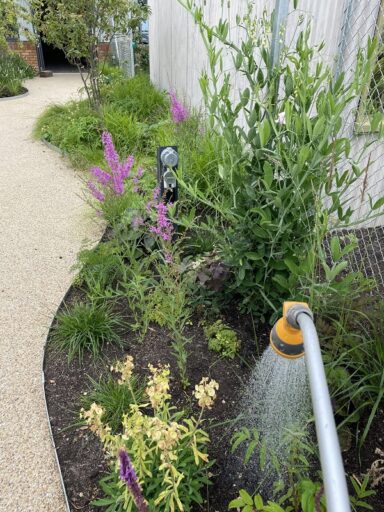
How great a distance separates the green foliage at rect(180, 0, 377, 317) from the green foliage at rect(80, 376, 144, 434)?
74cm

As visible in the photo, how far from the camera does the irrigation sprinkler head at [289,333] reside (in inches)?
37.4

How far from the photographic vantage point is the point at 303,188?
74.2 inches

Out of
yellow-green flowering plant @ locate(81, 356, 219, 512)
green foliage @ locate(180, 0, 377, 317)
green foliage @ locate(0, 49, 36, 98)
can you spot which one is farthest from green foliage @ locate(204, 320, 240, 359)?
green foliage @ locate(0, 49, 36, 98)

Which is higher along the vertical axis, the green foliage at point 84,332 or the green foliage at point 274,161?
the green foliage at point 274,161

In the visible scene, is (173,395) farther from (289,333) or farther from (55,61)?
(55,61)

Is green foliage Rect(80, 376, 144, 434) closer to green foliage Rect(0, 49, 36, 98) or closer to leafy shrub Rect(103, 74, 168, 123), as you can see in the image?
leafy shrub Rect(103, 74, 168, 123)

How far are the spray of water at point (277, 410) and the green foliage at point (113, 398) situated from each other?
515mm

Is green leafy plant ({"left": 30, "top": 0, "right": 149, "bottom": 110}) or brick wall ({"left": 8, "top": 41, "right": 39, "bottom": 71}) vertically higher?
green leafy plant ({"left": 30, "top": 0, "right": 149, "bottom": 110})

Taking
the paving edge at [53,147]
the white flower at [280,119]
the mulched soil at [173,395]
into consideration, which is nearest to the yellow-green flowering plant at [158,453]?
the mulched soil at [173,395]

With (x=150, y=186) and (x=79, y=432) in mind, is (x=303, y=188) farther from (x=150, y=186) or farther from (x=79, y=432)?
(x=150, y=186)

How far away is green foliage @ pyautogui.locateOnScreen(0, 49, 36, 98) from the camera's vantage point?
8.68m

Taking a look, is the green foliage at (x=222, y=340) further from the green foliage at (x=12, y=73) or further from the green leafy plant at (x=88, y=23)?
the green foliage at (x=12, y=73)

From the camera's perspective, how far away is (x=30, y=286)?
302 cm

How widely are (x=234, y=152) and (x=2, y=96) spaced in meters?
8.11
